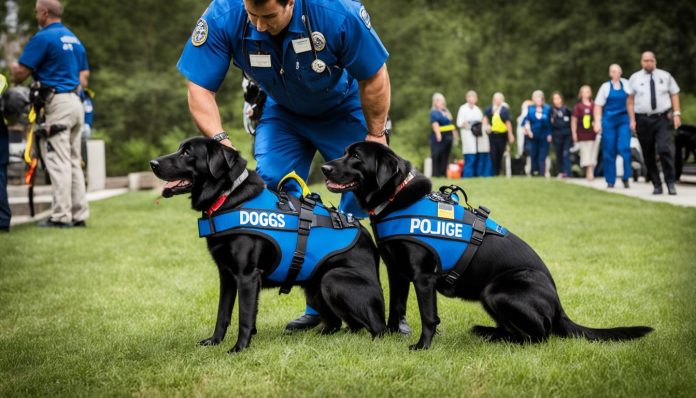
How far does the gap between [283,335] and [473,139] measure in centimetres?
1373

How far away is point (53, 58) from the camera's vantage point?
809 cm

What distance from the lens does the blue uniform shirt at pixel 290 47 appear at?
3699mm

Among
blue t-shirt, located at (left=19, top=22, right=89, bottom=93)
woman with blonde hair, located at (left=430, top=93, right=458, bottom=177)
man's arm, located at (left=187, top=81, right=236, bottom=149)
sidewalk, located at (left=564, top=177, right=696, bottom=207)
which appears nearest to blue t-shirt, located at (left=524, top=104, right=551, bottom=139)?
woman with blonde hair, located at (left=430, top=93, right=458, bottom=177)

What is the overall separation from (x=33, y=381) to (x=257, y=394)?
109cm

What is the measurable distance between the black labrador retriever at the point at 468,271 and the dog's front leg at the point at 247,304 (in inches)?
25.1

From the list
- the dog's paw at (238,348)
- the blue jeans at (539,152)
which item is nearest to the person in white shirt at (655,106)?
the blue jeans at (539,152)

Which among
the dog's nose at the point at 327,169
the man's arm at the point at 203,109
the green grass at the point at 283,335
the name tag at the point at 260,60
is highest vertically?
Answer: the name tag at the point at 260,60

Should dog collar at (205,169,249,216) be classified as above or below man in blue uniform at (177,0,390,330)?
below

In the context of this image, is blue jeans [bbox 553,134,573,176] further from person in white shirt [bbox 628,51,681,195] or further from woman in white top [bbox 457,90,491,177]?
person in white shirt [bbox 628,51,681,195]

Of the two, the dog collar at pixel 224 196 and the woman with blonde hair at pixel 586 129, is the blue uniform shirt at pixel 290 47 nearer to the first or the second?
the dog collar at pixel 224 196

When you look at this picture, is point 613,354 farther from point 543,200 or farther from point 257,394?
point 543,200

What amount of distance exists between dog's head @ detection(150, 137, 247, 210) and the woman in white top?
45.2ft

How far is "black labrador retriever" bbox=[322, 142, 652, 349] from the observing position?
140 inches

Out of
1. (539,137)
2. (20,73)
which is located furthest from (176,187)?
(539,137)
